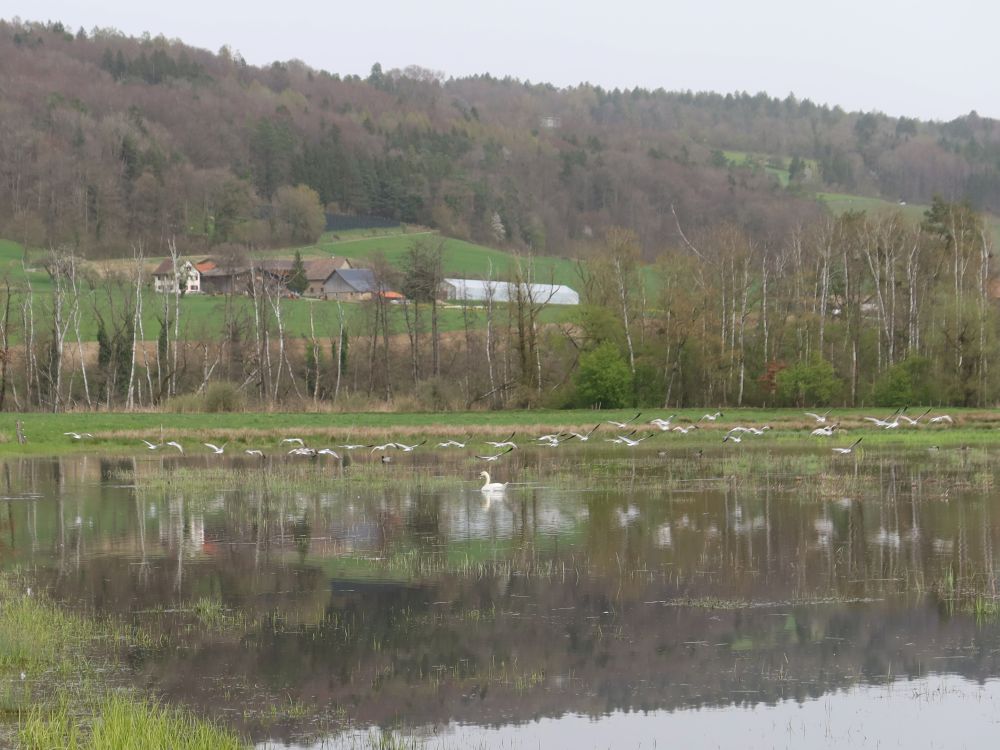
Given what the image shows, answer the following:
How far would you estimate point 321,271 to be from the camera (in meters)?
126

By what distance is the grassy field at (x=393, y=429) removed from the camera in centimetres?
4950

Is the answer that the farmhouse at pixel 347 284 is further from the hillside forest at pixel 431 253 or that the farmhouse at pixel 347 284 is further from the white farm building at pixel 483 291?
the white farm building at pixel 483 291

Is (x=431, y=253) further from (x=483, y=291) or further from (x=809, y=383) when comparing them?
(x=809, y=383)

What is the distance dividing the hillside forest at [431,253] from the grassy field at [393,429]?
734 cm

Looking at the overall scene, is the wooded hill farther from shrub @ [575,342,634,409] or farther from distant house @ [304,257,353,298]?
shrub @ [575,342,634,409]

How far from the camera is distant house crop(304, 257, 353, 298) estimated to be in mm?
122125

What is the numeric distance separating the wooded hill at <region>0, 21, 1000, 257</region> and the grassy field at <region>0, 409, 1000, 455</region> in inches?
2621

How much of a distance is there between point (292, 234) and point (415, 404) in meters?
77.9

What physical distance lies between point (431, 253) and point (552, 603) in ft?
269

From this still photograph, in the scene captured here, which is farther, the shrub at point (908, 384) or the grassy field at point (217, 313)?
the grassy field at point (217, 313)

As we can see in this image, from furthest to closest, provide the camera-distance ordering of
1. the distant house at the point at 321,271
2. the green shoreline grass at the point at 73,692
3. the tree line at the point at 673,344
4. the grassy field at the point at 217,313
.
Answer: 1. the distant house at the point at 321,271
2. the grassy field at the point at 217,313
3. the tree line at the point at 673,344
4. the green shoreline grass at the point at 73,692

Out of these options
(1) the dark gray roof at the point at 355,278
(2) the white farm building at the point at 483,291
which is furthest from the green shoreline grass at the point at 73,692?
(1) the dark gray roof at the point at 355,278

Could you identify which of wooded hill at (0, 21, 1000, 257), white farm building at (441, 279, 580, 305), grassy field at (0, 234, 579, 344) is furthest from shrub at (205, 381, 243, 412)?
wooded hill at (0, 21, 1000, 257)

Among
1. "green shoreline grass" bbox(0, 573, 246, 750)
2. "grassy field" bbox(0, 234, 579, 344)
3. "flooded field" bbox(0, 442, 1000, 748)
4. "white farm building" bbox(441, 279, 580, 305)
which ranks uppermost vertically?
"white farm building" bbox(441, 279, 580, 305)
